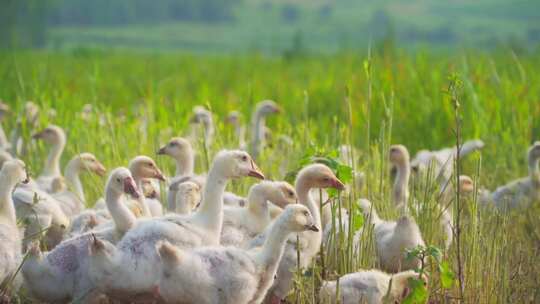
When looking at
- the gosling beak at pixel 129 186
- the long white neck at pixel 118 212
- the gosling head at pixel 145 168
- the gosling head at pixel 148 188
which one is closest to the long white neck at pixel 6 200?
the long white neck at pixel 118 212

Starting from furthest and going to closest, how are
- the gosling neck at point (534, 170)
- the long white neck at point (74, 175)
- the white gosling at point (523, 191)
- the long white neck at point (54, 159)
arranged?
the long white neck at point (54, 159)
the gosling neck at point (534, 170)
the white gosling at point (523, 191)
the long white neck at point (74, 175)

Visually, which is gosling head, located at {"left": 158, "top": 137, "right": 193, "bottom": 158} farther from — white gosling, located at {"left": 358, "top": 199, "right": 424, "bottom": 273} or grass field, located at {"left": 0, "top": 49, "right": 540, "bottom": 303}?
white gosling, located at {"left": 358, "top": 199, "right": 424, "bottom": 273}

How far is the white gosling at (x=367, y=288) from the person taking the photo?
672 cm

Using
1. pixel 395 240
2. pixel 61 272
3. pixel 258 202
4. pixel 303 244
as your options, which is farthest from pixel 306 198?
pixel 61 272

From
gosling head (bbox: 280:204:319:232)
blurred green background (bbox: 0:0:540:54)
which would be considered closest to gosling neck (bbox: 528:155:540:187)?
gosling head (bbox: 280:204:319:232)

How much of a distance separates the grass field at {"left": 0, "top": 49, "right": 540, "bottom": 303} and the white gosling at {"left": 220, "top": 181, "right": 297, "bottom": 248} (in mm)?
418

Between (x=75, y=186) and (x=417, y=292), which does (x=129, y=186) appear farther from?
(x=75, y=186)

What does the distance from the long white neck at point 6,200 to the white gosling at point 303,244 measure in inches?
69.1

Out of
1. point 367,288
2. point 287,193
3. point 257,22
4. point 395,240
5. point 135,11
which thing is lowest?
point 367,288

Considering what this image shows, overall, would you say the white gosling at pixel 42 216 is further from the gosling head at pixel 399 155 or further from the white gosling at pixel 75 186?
the gosling head at pixel 399 155

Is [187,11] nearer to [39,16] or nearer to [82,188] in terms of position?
[39,16]

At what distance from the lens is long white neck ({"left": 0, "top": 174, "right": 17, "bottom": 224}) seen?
7.58 metres

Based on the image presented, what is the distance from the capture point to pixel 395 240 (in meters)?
7.83

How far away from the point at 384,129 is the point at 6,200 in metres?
2.81
